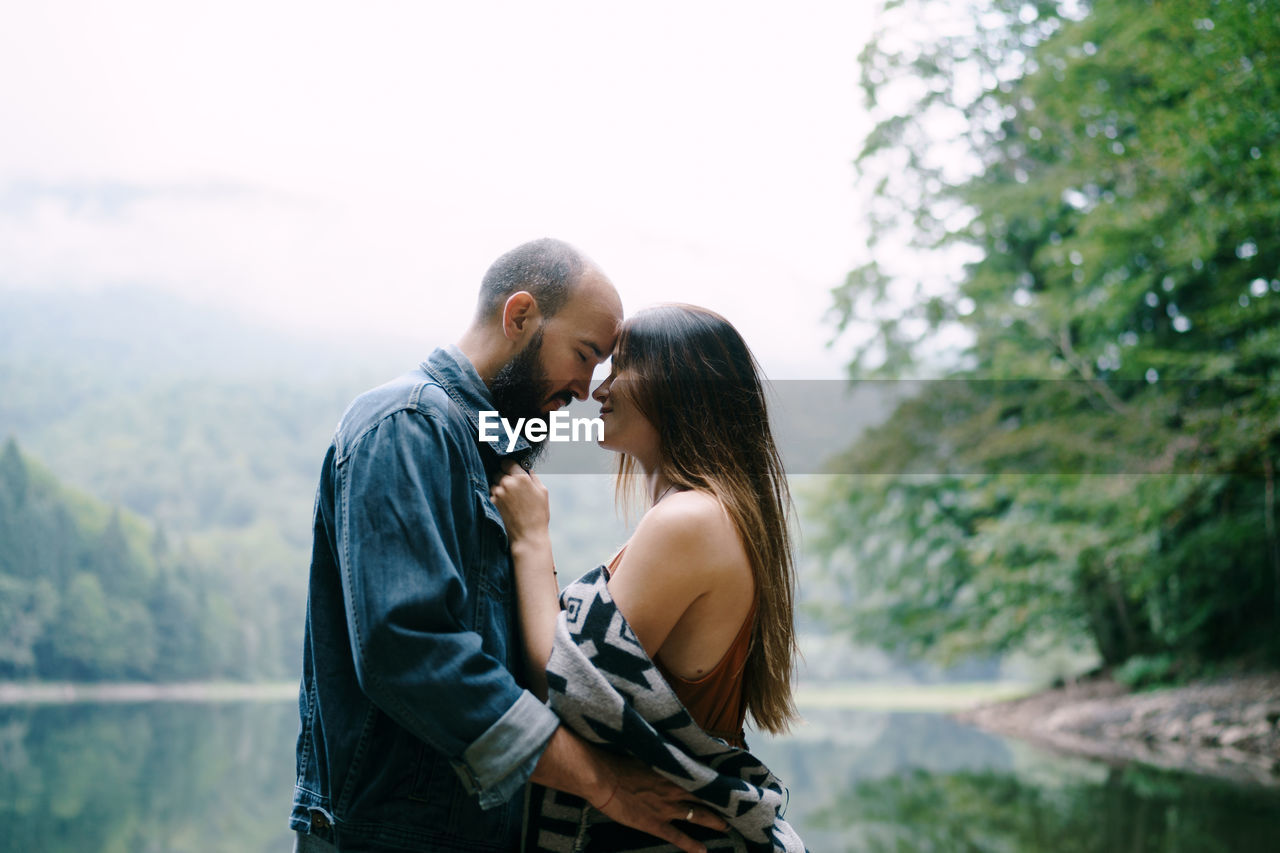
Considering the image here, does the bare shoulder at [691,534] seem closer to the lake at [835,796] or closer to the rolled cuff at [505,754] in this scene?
the rolled cuff at [505,754]

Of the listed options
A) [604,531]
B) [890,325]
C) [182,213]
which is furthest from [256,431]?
[890,325]

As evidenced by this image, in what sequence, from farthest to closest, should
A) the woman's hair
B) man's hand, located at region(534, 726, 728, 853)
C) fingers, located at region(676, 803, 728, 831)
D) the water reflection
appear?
1. the water reflection
2. the woman's hair
3. fingers, located at region(676, 803, 728, 831)
4. man's hand, located at region(534, 726, 728, 853)

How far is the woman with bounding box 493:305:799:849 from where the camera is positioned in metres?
1.40

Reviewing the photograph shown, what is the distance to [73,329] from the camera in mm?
36906

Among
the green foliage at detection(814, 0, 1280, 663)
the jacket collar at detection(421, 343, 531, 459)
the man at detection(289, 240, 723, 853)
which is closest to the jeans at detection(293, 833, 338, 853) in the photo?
the man at detection(289, 240, 723, 853)

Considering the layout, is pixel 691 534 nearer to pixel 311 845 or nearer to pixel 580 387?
pixel 580 387

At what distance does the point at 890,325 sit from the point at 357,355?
31647mm

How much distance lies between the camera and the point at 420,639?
1.16 m

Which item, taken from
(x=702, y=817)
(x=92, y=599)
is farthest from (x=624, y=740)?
(x=92, y=599)

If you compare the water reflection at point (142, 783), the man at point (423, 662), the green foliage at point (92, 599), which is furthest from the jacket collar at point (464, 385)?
the green foliage at point (92, 599)

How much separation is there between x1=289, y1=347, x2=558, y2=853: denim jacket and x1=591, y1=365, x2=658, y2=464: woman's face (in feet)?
0.77

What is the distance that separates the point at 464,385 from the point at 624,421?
26cm

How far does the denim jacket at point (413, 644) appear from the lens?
118 cm

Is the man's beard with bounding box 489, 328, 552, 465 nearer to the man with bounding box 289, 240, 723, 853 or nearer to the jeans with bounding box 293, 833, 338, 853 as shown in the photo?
the man with bounding box 289, 240, 723, 853
